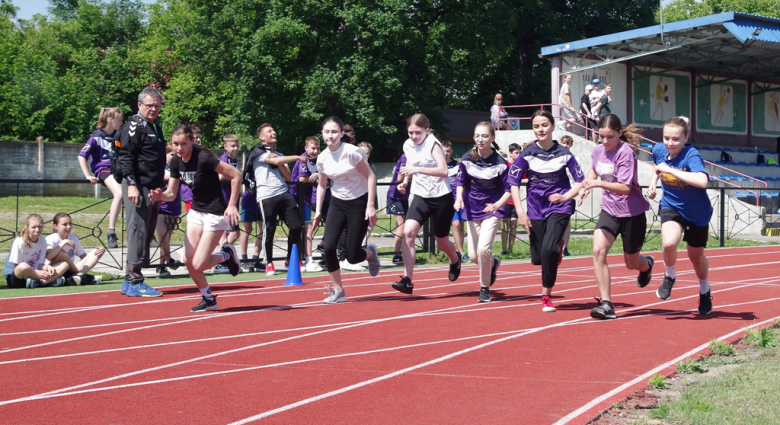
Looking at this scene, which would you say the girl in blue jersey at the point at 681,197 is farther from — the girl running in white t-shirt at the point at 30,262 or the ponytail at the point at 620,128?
the girl running in white t-shirt at the point at 30,262

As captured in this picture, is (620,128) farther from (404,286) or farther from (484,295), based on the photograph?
(404,286)

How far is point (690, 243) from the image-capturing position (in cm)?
834

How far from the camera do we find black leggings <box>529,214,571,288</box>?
8664mm

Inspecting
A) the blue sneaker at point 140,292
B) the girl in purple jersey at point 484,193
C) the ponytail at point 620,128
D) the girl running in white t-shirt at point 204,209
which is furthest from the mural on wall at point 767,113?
the girl running in white t-shirt at point 204,209

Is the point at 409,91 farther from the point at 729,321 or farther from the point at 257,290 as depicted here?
the point at 729,321

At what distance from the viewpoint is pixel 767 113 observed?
1620 inches

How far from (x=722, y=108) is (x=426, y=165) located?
107 ft

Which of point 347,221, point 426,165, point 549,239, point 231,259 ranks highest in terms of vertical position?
point 426,165

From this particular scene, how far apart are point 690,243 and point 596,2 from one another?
122 feet

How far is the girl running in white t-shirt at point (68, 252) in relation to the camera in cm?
1123

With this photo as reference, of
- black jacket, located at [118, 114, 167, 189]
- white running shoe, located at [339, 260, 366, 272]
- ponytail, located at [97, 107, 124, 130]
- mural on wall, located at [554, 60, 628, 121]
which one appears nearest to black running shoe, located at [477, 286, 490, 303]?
black jacket, located at [118, 114, 167, 189]

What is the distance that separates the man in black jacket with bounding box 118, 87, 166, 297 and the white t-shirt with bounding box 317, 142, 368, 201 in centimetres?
218

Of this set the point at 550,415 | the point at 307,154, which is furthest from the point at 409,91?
the point at 550,415

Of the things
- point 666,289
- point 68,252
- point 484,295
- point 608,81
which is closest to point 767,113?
point 608,81
